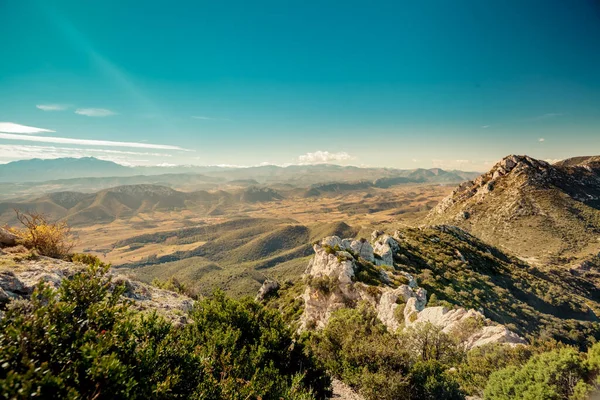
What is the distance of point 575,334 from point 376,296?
37.4 metres

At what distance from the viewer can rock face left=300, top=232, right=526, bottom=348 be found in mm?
26516

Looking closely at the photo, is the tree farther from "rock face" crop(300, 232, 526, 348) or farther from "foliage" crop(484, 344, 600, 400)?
"rock face" crop(300, 232, 526, 348)

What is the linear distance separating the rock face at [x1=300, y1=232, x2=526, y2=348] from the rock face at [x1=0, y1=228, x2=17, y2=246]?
34899mm

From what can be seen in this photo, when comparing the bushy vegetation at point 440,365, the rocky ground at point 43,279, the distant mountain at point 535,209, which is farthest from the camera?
the distant mountain at point 535,209

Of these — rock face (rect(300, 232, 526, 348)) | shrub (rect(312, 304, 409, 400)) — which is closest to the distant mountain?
rock face (rect(300, 232, 526, 348))

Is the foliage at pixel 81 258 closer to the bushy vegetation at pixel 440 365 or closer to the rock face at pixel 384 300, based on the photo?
the bushy vegetation at pixel 440 365

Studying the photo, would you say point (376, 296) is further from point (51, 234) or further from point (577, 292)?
point (577, 292)

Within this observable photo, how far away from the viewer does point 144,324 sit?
36.6 feet

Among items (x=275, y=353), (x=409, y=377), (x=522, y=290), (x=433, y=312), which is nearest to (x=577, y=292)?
(x=522, y=290)

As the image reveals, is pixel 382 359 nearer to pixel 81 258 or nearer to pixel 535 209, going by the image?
pixel 81 258

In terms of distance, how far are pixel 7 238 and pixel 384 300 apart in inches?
1709

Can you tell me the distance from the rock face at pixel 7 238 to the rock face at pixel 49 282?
4.29 m

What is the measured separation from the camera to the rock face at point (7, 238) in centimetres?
2413

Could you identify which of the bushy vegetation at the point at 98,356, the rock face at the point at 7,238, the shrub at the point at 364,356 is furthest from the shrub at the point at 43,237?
the shrub at the point at 364,356
